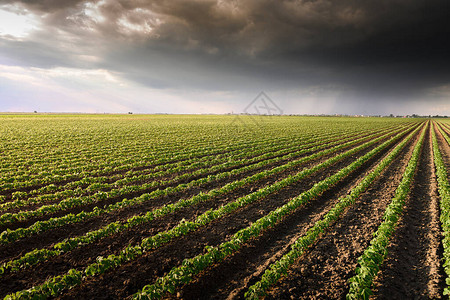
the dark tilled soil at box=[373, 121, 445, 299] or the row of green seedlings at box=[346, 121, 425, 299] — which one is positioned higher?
the row of green seedlings at box=[346, 121, 425, 299]

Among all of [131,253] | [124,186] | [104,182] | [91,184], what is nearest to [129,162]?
[104,182]

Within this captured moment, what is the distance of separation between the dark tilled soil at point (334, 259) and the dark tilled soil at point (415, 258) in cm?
83

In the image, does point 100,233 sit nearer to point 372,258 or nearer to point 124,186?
point 124,186

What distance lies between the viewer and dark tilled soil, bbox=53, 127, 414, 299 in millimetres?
5812

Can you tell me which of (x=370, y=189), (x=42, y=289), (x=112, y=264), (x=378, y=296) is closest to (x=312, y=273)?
(x=378, y=296)

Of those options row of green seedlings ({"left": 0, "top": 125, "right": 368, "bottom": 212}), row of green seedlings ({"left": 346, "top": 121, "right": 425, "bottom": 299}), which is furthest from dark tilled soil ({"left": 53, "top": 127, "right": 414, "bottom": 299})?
row of green seedlings ({"left": 0, "top": 125, "right": 368, "bottom": 212})

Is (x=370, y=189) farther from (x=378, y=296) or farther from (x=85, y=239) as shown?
(x=85, y=239)

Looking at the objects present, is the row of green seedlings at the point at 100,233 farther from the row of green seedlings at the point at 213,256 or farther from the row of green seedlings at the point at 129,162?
the row of green seedlings at the point at 129,162

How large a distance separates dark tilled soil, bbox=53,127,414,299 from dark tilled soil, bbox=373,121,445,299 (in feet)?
16.3

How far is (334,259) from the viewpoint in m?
7.18

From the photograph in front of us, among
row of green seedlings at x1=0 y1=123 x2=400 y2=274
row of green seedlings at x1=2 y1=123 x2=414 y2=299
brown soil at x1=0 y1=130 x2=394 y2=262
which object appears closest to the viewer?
row of green seedlings at x1=2 y1=123 x2=414 y2=299

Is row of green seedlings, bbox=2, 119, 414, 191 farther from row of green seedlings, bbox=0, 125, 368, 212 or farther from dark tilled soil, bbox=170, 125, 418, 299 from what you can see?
dark tilled soil, bbox=170, 125, 418, 299

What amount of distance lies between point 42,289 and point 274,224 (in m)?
7.93

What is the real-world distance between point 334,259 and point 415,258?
9.60 ft
